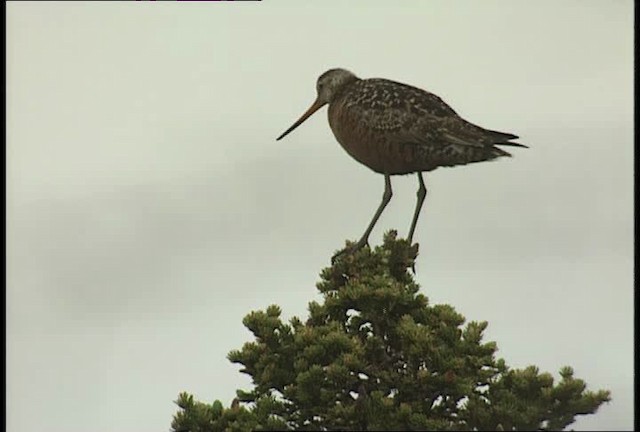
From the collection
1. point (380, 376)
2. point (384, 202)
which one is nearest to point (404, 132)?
point (384, 202)

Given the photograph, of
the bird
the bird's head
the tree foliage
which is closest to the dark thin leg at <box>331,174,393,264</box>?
the bird

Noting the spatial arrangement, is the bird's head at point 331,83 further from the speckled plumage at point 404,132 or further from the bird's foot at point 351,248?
the bird's foot at point 351,248

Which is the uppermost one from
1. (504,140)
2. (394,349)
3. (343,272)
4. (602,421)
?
(504,140)

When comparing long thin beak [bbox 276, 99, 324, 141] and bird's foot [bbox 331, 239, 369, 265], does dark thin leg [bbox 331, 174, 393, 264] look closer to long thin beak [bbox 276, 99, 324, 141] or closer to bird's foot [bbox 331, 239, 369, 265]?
bird's foot [bbox 331, 239, 369, 265]

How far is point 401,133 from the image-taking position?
334cm

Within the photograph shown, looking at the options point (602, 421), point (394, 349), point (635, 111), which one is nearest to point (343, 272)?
point (394, 349)

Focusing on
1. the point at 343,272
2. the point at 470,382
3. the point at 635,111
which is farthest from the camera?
the point at 635,111

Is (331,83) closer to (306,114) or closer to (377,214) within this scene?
(306,114)

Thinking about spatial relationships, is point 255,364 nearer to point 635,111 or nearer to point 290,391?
point 290,391

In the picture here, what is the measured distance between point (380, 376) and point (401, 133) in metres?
0.85

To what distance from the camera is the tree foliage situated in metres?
2.99

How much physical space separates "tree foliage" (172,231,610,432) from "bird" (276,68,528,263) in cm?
30

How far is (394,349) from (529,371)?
438 mm

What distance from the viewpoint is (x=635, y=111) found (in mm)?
3861
